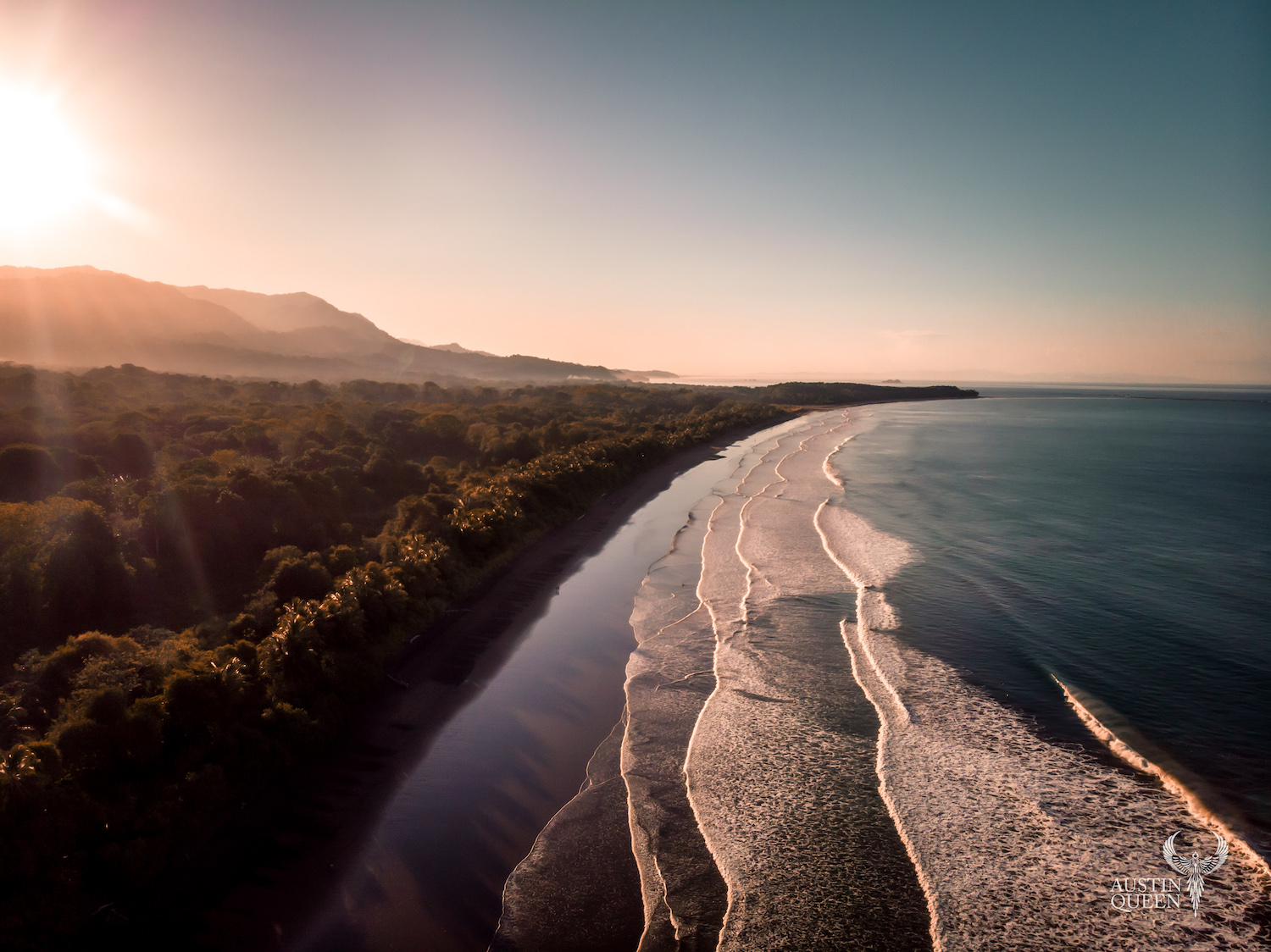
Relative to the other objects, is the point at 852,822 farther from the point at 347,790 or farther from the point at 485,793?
the point at 347,790

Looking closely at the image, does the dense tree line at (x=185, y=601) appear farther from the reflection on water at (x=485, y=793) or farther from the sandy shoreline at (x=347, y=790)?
the reflection on water at (x=485, y=793)

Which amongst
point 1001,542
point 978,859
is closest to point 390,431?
point 1001,542

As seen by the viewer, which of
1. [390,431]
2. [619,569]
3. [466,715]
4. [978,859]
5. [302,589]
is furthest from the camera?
[390,431]

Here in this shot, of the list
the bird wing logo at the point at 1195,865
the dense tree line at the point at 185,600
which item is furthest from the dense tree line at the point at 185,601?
the bird wing logo at the point at 1195,865

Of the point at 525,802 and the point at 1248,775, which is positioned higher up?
the point at 1248,775

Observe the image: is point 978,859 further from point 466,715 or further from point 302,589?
point 302,589

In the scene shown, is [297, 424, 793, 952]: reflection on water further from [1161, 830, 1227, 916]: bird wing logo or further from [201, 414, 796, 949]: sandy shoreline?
[1161, 830, 1227, 916]: bird wing logo

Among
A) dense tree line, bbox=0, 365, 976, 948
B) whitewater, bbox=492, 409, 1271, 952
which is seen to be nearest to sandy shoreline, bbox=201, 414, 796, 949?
dense tree line, bbox=0, 365, 976, 948
